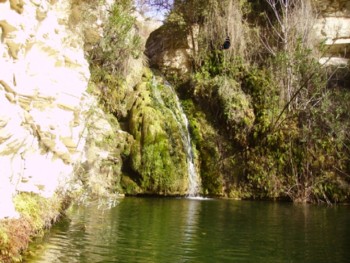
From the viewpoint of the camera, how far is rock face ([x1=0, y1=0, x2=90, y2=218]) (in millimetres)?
6762

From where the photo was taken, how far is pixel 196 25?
83.5ft

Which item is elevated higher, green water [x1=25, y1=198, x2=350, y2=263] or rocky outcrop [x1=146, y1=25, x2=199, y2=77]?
rocky outcrop [x1=146, y1=25, x2=199, y2=77]

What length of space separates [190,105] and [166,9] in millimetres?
7425

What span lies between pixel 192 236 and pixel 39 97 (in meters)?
4.66

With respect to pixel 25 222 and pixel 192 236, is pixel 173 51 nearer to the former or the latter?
pixel 192 236

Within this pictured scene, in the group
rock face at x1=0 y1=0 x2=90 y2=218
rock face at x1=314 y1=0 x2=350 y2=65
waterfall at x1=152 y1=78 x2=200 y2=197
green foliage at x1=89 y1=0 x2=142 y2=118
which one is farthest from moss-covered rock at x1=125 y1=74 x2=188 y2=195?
rock face at x1=314 y1=0 x2=350 y2=65


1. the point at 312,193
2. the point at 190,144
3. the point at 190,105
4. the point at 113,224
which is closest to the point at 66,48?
the point at 113,224

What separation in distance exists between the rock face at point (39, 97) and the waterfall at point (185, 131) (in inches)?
342

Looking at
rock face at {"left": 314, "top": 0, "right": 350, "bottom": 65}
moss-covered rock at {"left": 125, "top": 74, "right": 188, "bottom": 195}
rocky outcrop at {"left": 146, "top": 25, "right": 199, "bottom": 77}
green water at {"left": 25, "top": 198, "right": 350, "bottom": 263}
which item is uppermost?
rock face at {"left": 314, "top": 0, "right": 350, "bottom": 65}

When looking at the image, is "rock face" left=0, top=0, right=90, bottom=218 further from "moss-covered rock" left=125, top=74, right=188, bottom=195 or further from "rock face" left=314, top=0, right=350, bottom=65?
"rock face" left=314, top=0, right=350, bottom=65

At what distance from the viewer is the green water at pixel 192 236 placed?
780cm

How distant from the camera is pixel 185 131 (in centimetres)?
2112

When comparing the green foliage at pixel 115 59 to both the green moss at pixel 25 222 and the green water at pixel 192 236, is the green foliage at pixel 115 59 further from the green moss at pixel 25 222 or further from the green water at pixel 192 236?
the green moss at pixel 25 222

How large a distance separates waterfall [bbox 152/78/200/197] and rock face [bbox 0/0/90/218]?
28.5 feet
